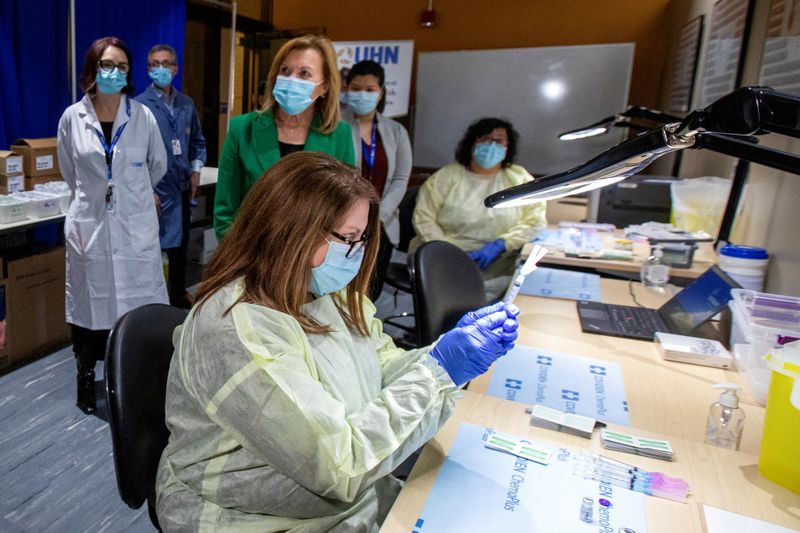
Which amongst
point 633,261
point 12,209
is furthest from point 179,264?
point 633,261

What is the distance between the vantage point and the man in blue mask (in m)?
3.10

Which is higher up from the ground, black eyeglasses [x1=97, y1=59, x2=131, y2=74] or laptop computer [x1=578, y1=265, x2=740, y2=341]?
black eyeglasses [x1=97, y1=59, x2=131, y2=74]

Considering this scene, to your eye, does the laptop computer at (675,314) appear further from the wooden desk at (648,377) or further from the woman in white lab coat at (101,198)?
the woman in white lab coat at (101,198)

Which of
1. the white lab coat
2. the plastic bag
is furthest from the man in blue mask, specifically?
the plastic bag

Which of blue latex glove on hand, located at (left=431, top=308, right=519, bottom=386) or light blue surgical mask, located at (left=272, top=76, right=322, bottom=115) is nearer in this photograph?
blue latex glove on hand, located at (left=431, top=308, right=519, bottom=386)

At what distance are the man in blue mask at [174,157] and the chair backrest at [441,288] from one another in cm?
177

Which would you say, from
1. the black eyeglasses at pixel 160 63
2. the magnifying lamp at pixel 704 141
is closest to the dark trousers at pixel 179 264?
the black eyeglasses at pixel 160 63

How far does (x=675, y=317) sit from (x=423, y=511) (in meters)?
1.20

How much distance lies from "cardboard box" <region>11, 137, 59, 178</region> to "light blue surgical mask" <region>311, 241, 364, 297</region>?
2402 millimetres

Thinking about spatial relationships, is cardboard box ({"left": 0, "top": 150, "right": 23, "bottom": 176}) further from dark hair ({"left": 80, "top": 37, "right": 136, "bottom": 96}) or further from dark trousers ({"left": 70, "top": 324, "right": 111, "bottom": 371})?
dark trousers ({"left": 70, "top": 324, "right": 111, "bottom": 371})

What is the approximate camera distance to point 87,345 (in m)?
2.32

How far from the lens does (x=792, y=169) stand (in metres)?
0.83

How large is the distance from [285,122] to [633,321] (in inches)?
51.5

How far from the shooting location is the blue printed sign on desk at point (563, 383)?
123cm
